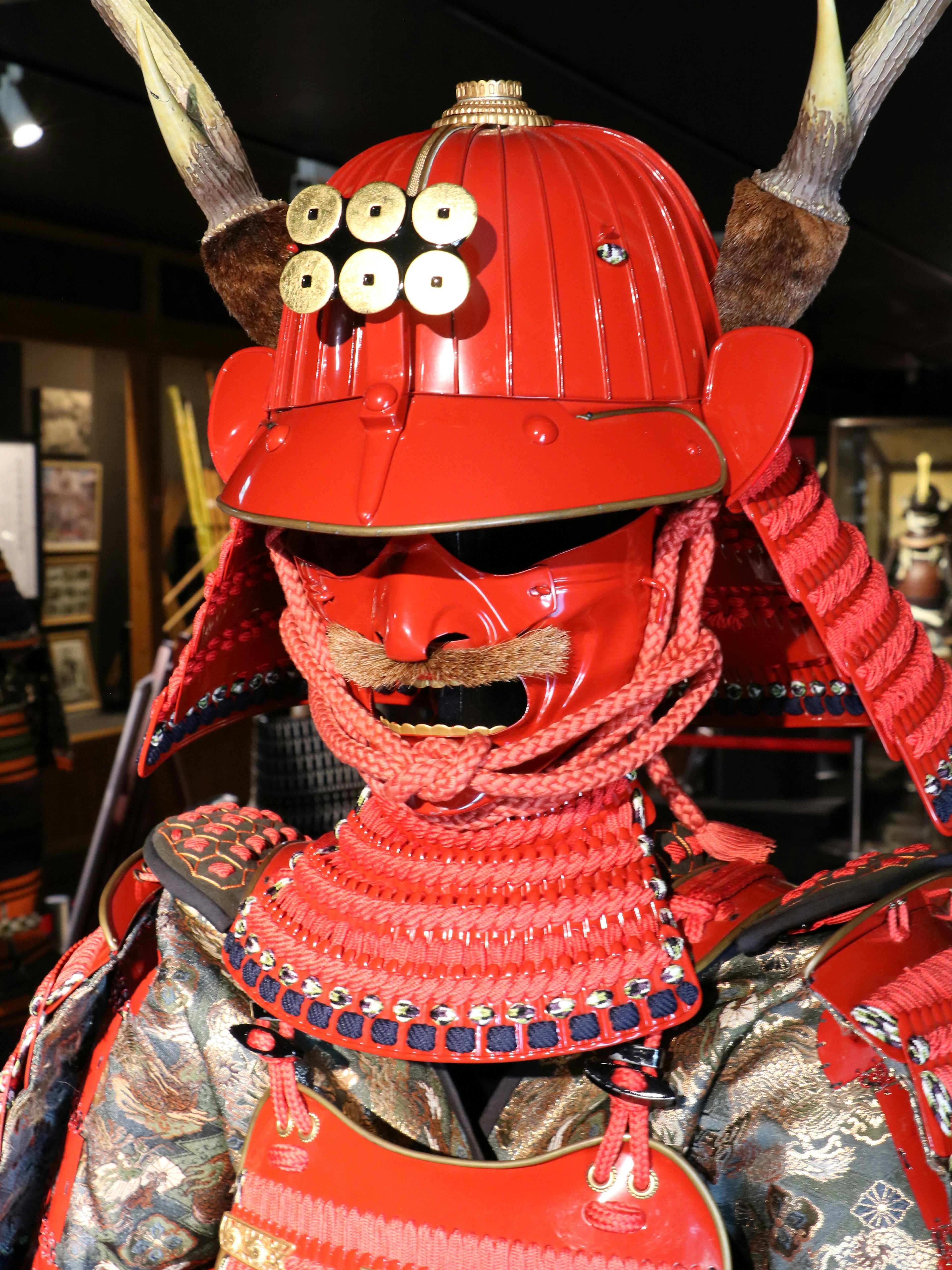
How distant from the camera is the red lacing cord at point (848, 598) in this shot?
0.86 meters

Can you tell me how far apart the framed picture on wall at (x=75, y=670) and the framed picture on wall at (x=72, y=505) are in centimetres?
26

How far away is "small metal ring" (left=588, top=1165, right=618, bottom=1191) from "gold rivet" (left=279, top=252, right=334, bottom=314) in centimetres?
65

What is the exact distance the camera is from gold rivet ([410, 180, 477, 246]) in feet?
2.57

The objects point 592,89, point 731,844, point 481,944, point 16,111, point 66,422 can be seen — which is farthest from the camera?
point 66,422

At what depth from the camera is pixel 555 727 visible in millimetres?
847

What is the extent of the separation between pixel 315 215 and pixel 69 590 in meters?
2.72

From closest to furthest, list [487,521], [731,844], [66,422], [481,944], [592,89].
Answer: [487,521], [481,944], [731,844], [592,89], [66,422]

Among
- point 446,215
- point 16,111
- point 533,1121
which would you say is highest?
point 16,111

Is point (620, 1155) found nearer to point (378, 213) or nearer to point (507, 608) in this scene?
point (507, 608)

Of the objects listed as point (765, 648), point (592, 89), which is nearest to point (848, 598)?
point (765, 648)

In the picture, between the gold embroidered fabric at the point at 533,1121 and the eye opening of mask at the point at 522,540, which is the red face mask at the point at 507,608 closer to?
the eye opening of mask at the point at 522,540

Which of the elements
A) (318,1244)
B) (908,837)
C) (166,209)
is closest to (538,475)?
(318,1244)

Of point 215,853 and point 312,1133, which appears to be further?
point 215,853

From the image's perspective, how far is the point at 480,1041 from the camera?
0.84 meters
